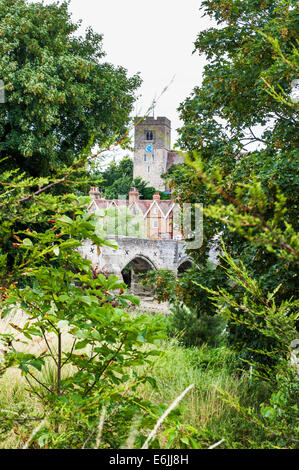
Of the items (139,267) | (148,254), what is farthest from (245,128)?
(139,267)

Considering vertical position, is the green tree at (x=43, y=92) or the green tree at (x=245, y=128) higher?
the green tree at (x=43, y=92)

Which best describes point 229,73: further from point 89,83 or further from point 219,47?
point 89,83

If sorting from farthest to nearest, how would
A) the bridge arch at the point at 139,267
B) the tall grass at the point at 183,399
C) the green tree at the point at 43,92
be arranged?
the bridge arch at the point at 139,267
the green tree at the point at 43,92
the tall grass at the point at 183,399

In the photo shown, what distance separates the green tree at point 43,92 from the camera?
11383 mm

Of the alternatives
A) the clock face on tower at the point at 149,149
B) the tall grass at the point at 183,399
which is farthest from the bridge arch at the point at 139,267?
the clock face on tower at the point at 149,149

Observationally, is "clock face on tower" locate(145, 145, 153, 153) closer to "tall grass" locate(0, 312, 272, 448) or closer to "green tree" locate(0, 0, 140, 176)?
"green tree" locate(0, 0, 140, 176)

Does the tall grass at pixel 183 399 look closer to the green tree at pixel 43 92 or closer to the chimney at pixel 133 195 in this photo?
the green tree at pixel 43 92

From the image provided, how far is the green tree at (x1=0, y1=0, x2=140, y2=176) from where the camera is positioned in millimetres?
11383

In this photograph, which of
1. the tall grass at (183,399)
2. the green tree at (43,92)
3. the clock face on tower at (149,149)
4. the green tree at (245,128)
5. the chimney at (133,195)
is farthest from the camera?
the clock face on tower at (149,149)

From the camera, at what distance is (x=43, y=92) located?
11.2 meters

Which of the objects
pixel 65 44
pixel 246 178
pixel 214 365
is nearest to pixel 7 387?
pixel 246 178

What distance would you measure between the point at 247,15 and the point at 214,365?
521 centimetres

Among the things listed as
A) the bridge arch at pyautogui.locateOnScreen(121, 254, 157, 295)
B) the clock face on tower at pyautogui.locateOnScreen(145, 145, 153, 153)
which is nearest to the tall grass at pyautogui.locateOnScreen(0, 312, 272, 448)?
the bridge arch at pyautogui.locateOnScreen(121, 254, 157, 295)

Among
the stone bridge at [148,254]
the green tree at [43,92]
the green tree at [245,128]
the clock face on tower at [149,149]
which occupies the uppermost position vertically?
the clock face on tower at [149,149]
